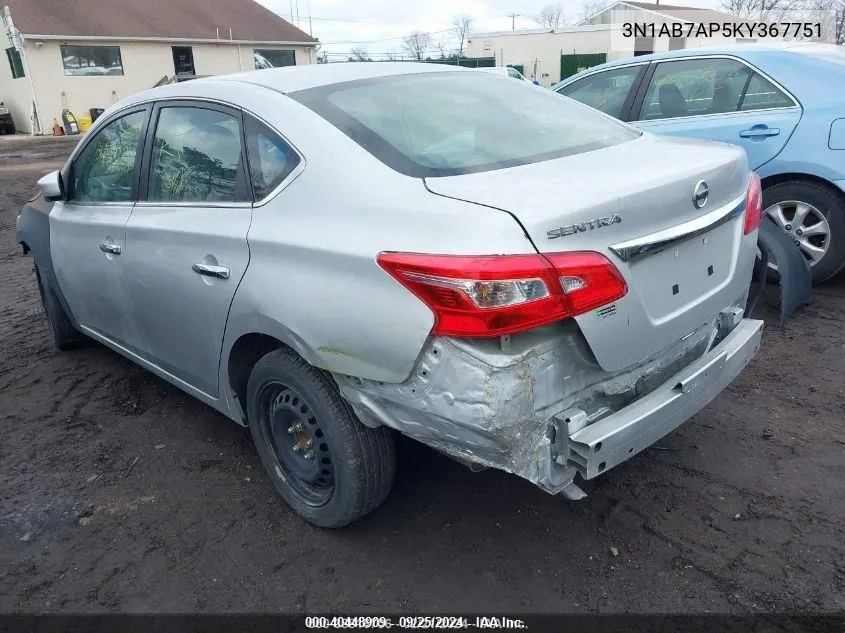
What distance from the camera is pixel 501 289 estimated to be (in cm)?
197

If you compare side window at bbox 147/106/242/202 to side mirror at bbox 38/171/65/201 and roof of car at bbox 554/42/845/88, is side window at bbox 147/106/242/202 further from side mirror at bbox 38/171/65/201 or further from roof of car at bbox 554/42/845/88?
roof of car at bbox 554/42/845/88

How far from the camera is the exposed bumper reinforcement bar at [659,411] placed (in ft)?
6.91

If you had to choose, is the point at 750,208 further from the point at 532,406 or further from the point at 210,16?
the point at 210,16

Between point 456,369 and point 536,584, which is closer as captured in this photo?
point 456,369

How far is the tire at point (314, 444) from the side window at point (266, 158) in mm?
645

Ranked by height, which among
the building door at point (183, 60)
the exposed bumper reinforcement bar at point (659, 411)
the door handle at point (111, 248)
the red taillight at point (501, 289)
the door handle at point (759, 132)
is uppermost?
the building door at point (183, 60)

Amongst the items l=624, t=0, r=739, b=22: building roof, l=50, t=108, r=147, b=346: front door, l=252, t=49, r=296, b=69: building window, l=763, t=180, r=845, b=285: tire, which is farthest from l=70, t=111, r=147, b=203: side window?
l=624, t=0, r=739, b=22: building roof

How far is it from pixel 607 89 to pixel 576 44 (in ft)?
115

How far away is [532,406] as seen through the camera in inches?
81.0

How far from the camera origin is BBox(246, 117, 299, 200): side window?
102 inches

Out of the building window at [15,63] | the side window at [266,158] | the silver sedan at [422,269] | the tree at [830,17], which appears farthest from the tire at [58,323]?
the tree at [830,17]

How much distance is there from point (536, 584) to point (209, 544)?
1.32 m

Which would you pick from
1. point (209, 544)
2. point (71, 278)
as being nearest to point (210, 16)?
point (71, 278)

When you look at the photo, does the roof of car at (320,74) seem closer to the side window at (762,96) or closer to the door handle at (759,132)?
the door handle at (759,132)
